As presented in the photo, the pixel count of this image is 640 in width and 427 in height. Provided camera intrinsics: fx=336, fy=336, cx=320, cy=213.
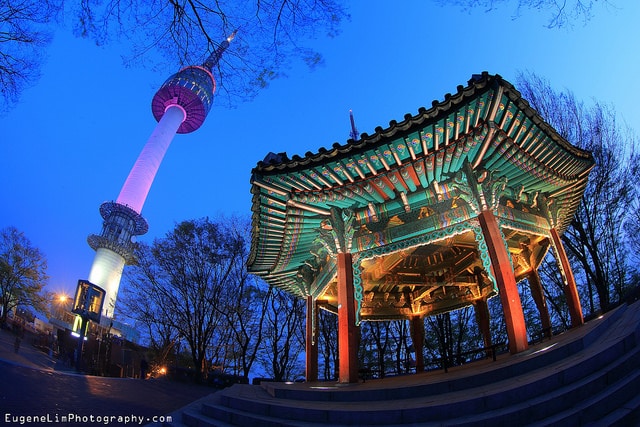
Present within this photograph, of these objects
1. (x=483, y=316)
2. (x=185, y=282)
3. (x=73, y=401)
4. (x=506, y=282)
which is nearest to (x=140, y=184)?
(x=185, y=282)

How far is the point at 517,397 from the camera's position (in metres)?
4.55

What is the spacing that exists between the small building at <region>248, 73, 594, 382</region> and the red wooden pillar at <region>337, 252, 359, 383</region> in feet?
0.08

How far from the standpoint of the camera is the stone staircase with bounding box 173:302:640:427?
400 centimetres

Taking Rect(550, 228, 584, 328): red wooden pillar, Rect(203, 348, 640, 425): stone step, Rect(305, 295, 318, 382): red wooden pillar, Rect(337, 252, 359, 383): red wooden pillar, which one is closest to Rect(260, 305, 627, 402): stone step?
Rect(203, 348, 640, 425): stone step

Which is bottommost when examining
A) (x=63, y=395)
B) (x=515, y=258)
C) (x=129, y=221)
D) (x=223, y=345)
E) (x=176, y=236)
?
(x=63, y=395)

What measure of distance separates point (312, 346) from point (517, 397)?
7.36m

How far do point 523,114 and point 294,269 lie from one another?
8.72 metres

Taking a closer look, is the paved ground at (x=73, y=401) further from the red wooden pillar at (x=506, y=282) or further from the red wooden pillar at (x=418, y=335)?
the red wooden pillar at (x=418, y=335)

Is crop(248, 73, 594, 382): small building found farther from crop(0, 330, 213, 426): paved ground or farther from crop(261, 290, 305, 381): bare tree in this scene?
crop(261, 290, 305, 381): bare tree

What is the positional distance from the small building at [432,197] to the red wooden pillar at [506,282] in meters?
0.02

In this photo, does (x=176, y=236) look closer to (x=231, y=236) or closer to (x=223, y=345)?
(x=231, y=236)

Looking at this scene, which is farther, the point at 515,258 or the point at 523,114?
the point at 515,258

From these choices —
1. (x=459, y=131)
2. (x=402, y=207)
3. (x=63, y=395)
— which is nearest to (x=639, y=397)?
(x=459, y=131)

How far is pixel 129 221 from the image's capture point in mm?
50188
